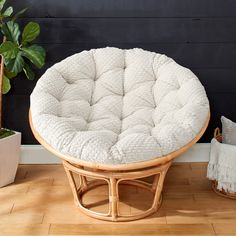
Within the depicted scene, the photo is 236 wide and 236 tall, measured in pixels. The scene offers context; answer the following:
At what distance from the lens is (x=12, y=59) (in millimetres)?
2373

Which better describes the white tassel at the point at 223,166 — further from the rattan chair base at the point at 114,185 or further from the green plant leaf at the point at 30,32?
the green plant leaf at the point at 30,32

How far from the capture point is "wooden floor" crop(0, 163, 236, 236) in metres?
2.08

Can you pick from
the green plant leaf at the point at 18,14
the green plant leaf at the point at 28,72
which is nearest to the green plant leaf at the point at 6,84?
the green plant leaf at the point at 28,72

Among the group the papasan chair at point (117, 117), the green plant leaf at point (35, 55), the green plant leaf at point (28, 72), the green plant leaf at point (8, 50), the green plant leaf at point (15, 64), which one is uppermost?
the green plant leaf at point (8, 50)

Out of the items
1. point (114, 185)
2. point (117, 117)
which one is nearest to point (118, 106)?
point (117, 117)

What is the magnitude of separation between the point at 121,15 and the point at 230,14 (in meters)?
0.62

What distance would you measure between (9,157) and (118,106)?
0.66m

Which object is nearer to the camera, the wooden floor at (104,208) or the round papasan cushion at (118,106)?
the round papasan cushion at (118,106)

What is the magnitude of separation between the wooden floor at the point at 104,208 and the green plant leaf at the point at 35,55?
678 millimetres

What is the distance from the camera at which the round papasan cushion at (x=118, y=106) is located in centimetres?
194

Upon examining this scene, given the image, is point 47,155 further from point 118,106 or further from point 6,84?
point 118,106

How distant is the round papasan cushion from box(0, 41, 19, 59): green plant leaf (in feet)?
0.65

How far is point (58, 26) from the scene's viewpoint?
2.62 m

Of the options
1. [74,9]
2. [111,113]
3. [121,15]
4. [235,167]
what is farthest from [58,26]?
[235,167]
